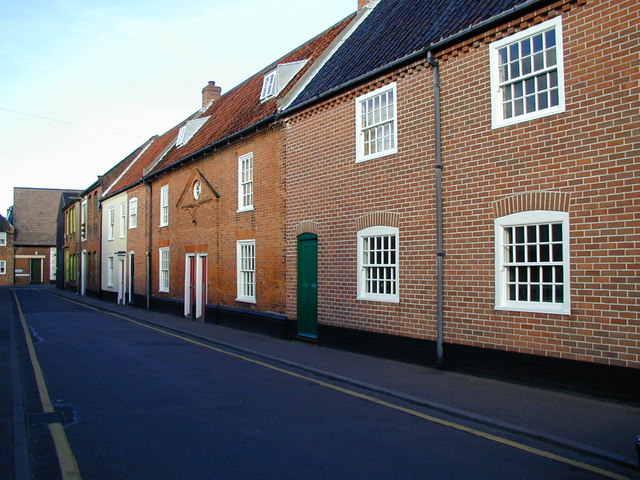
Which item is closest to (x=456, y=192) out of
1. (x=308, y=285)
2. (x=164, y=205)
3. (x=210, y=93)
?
(x=308, y=285)

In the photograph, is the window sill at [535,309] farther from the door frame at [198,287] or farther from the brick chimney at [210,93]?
the brick chimney at [210,93]

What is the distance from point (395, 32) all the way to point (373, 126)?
8.66 feet

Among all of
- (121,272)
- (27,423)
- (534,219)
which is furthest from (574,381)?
(121,272)

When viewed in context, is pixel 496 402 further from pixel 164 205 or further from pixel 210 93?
pixel 210 93

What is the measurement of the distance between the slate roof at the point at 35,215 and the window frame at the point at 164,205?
43254 millimetres

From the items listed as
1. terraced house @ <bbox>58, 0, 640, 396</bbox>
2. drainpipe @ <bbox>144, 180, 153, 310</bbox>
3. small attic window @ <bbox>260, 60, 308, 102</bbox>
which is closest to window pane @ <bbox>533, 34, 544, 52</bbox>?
terraced house @ <bbox>58, 0, 640, 396</bbox>

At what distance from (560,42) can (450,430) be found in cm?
598

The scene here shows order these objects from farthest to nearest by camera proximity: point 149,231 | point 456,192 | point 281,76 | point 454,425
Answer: point 149,231, point 281,76, point 456,192, point 454,425

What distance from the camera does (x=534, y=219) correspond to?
8.79m

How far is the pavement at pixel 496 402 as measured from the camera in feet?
20.2

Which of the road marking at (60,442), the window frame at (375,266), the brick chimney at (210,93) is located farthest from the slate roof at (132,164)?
the road marking at (60,442)

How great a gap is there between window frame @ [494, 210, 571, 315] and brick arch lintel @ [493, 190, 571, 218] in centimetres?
6

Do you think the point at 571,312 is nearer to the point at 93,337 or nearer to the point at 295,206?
the point at 295,206

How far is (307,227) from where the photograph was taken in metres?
14.4
